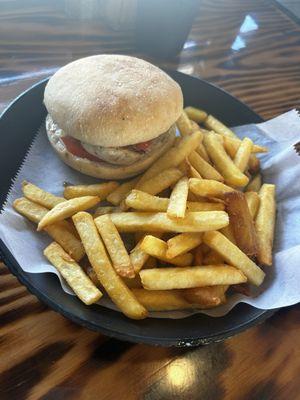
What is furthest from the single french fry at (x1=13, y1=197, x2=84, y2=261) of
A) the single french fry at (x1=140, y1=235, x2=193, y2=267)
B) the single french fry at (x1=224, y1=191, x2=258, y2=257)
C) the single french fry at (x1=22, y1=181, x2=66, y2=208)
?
the single french fry at (x1=224, y1=191, x2=258, y2=257)

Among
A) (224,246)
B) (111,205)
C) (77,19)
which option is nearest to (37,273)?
(111,205)

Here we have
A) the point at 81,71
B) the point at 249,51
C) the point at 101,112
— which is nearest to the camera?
the point at 101,112

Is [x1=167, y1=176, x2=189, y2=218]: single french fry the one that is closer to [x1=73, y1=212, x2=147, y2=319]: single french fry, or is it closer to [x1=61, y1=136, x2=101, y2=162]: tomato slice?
[x1=73, y1=212, x2=147, y2=319]: single french fry

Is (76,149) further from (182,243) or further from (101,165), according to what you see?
(182,243)

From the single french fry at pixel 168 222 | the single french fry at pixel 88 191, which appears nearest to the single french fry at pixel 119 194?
the single french fry at pixel 88 191

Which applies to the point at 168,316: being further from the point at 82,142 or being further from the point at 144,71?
the point at 144,71

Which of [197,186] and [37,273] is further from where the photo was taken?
[197,186]

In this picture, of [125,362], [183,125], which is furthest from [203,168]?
[125,362]
